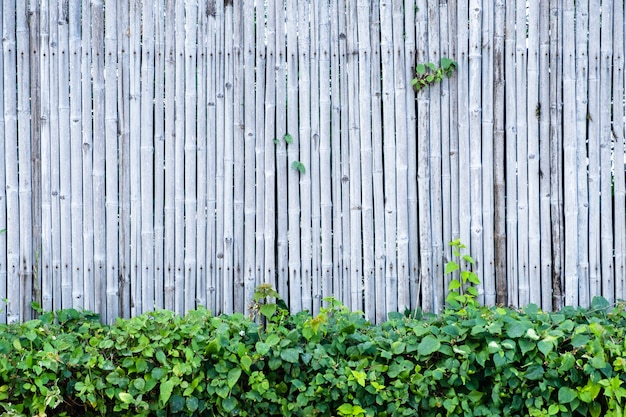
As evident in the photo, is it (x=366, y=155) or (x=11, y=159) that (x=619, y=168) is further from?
(x=11, y=159)

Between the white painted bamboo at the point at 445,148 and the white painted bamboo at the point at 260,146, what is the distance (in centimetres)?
99

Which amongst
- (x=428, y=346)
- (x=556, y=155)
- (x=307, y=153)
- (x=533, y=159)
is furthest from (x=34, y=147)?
(x=556, y=155)

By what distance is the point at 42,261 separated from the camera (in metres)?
4.01

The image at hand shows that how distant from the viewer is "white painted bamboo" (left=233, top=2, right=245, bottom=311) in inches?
157

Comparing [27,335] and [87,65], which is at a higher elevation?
[87,65]

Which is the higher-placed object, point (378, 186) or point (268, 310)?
point (378, 186)

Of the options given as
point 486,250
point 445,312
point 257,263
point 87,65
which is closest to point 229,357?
point 257,263

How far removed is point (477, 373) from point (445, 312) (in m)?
0.41

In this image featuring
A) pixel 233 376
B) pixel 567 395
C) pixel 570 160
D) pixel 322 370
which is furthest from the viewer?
pixel 570 160

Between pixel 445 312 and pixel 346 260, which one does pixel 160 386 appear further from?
pixel 445 312

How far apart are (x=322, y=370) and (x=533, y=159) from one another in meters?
1.91

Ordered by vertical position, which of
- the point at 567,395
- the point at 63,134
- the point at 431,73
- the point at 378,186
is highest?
the point at 431,73

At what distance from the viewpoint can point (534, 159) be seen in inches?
155

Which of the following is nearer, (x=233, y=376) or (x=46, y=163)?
(x=233, y=376)
